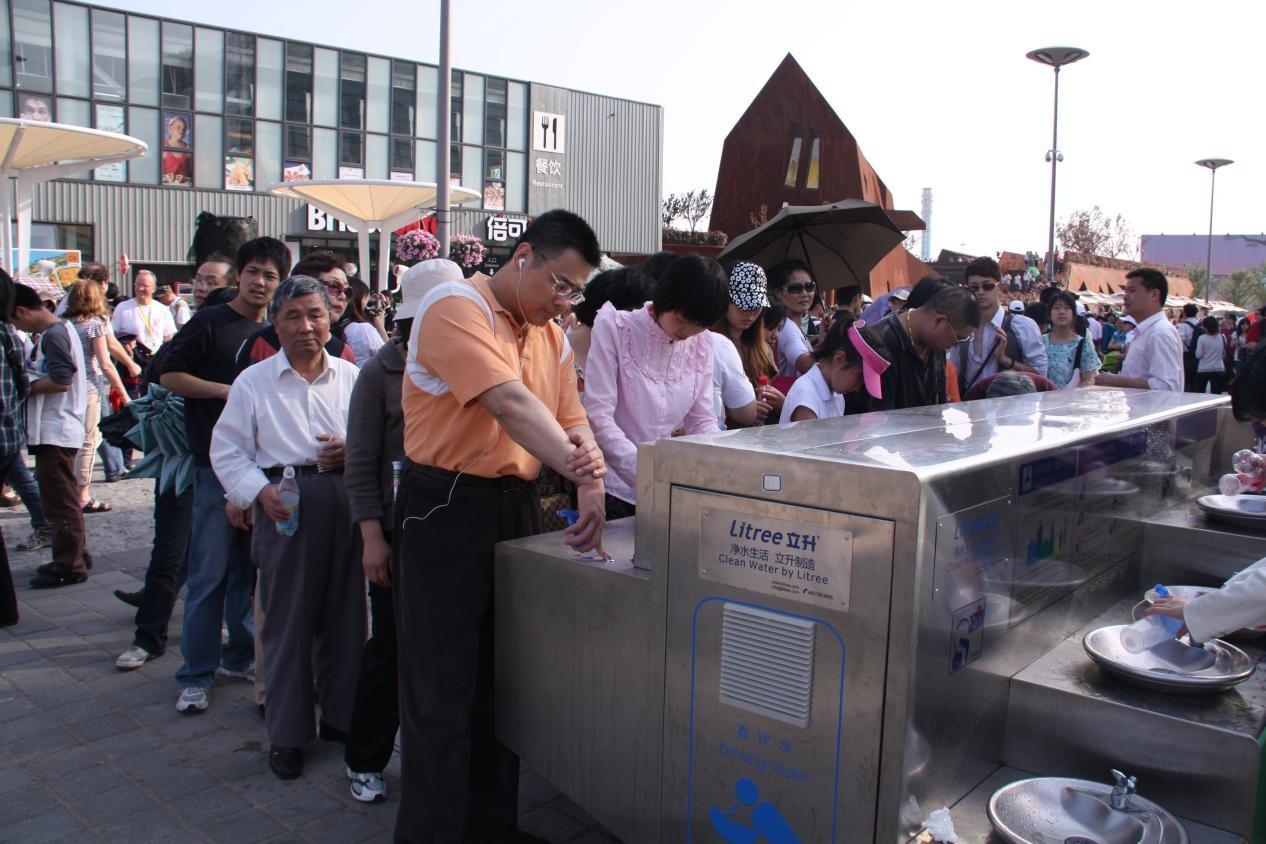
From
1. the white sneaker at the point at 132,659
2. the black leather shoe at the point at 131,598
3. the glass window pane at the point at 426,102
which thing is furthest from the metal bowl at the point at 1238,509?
the glass window pane at the point at 426,102

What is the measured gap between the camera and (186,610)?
4129mm

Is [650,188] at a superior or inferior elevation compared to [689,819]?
superior

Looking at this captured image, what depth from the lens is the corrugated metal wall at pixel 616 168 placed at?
3278cm

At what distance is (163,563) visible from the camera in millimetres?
4578

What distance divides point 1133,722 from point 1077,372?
251 inches

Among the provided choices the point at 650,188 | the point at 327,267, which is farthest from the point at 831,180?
the point at 650,188

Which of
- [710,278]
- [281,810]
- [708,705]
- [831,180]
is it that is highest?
[831,180]

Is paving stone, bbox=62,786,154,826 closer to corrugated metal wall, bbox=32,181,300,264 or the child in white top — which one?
the child in white top

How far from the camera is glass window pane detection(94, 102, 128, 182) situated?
79.4 ft

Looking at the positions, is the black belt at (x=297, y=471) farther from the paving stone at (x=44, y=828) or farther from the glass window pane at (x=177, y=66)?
the glass window pane at (x=177, y=66)

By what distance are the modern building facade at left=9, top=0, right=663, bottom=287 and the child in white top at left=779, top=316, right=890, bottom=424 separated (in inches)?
976

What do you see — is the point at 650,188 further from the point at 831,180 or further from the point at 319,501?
the point at 319,501

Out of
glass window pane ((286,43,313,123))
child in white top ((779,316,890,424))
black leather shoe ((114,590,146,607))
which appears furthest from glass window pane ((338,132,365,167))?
child in white top ((779,316,890,424))

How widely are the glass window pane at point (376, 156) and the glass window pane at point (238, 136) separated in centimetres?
317
